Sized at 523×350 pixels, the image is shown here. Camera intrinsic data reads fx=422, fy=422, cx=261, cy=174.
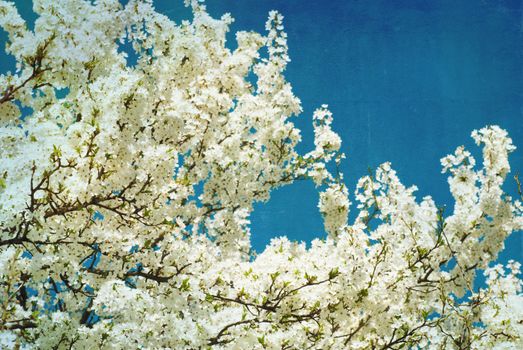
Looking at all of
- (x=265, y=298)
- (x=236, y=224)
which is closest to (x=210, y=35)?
(x=236, y=224)

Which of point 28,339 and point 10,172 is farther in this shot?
point 28,339

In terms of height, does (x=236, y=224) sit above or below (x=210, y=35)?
below

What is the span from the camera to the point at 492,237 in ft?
26.6

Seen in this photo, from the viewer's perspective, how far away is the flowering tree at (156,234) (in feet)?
15.4

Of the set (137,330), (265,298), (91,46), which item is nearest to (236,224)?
(265,298)

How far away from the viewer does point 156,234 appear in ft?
20.0

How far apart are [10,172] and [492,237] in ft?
26.4

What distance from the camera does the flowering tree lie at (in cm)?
469

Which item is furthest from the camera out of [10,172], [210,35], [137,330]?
[210,35]

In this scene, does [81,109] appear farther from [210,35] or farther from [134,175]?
[210,35]

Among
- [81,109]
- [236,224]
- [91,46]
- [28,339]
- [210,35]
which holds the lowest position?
[28,339]

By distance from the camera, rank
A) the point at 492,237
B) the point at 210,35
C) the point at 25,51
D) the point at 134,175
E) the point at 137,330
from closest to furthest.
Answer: the point at 25,51 → the point at 137,330 → the point at 134,175 → the point at 492,237 → the point at 210,35

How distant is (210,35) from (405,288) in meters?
6.82

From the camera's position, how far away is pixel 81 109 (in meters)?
4.93
